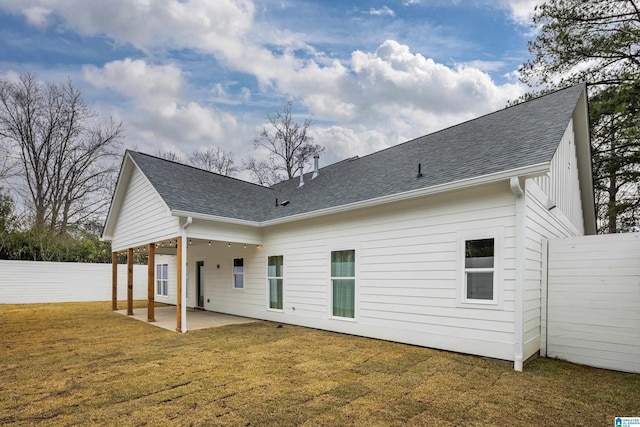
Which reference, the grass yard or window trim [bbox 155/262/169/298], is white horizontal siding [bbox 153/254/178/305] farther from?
the grass yard

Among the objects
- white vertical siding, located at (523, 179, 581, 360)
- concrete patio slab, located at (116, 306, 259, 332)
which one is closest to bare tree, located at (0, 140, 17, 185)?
concrete patio slab, located at (116, 306, 259, 332)

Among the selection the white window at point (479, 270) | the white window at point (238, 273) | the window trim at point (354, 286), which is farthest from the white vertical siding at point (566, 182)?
the white window at point (238, 273)

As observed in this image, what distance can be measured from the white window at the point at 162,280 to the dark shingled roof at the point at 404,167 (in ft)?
22.5

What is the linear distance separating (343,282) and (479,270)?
3.02 m

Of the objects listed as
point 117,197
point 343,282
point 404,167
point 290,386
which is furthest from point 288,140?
point 290,386

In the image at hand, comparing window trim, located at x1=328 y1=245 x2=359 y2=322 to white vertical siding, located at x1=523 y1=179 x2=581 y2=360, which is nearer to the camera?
white vertical siding, located at x1=523 y1=179 x2=581 y2=360

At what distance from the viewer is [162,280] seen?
1622cm

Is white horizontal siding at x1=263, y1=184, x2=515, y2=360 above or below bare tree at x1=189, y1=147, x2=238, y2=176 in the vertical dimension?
below

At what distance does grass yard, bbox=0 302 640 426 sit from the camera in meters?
3.21

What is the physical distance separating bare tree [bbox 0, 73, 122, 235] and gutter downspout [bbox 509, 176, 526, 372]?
68.5 feet

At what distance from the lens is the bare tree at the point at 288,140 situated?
880 inches

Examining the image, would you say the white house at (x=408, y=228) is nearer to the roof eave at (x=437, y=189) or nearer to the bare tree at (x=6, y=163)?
the roof eave at (x=437, y=189)

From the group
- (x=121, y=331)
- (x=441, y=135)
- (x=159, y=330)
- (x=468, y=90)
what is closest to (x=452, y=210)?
(x=441, y=135)

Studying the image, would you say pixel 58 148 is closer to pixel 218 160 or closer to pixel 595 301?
pixel 218 160
